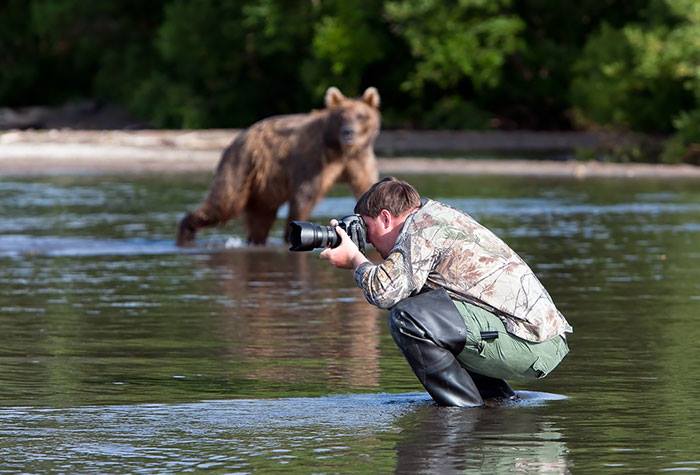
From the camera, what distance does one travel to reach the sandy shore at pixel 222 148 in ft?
97.6

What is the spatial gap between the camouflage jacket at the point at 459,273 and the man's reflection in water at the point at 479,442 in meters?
0.38

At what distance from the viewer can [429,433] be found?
6891 millimetres

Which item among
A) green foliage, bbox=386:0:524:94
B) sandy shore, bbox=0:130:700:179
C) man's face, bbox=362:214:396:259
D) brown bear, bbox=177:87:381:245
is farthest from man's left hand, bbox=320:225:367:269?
green foliage, bbox=386:0:524:94

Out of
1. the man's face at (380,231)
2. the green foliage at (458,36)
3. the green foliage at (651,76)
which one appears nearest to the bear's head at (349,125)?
the man's face at (380,231)

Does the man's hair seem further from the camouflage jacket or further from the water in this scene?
the water

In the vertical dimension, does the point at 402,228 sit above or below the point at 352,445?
above

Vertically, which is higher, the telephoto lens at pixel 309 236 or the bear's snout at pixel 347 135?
the telephoto lens at pixel 309 236

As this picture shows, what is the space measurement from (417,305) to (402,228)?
32 centimetres

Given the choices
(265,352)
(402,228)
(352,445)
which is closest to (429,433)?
(352,445)

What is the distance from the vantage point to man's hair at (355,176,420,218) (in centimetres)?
713

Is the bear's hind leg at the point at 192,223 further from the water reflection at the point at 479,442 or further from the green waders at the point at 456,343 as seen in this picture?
the green waders at the point at 456,343

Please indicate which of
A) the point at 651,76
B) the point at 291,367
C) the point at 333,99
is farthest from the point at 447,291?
the point at 651,76

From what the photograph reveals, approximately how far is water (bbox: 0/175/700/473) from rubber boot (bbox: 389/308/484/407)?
104mm

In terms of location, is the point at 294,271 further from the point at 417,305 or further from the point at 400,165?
the point at 400,165
